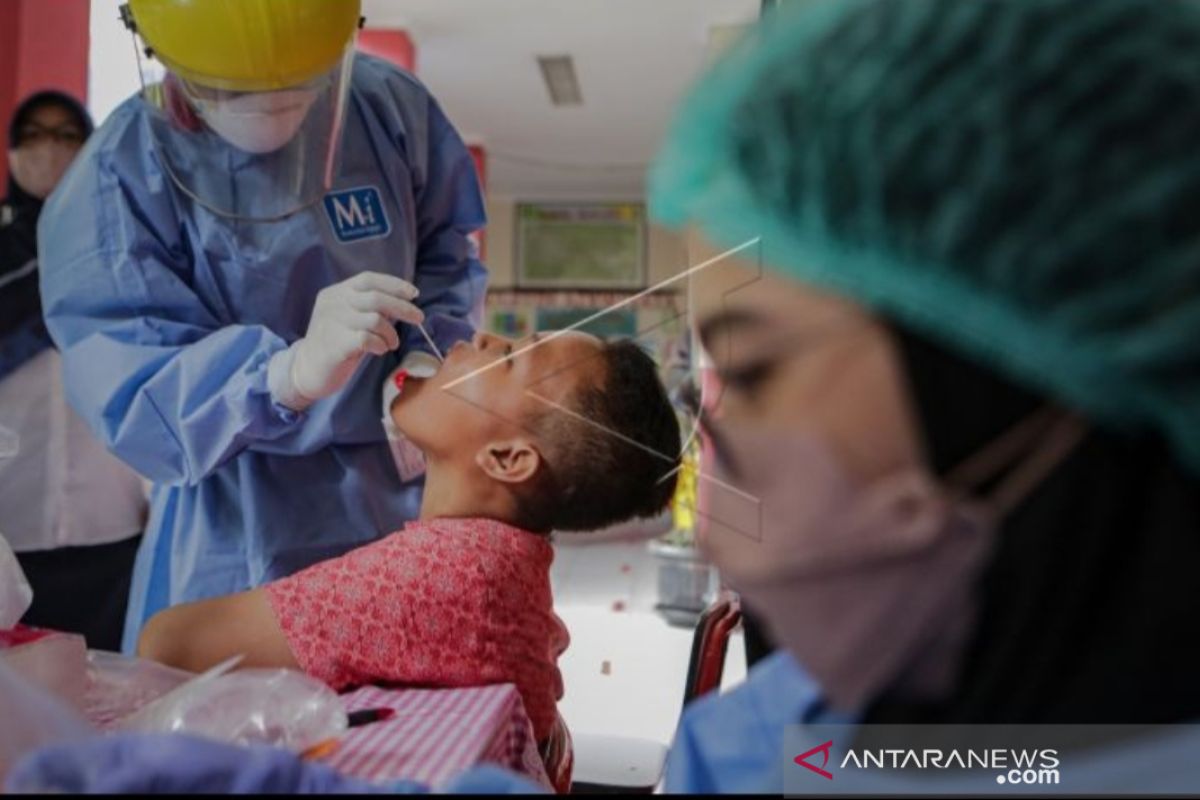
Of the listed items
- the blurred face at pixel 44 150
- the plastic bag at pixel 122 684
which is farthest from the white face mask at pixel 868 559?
the blurred face at pixel 44 150

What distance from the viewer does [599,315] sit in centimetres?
99

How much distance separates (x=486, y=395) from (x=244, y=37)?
0.44m

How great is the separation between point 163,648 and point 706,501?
2.20ft

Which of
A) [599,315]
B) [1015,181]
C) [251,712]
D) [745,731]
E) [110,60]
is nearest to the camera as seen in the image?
[1015,181]

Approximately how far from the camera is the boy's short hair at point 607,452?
3.25 feet

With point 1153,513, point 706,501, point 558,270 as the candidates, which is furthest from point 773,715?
point 558,270

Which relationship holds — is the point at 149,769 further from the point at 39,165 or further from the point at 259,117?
the point at 39,165

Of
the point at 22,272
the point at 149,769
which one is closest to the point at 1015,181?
the point at 149,769

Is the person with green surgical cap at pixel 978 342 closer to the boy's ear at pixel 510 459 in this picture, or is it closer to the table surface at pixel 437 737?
the table surface at pixel 437 737

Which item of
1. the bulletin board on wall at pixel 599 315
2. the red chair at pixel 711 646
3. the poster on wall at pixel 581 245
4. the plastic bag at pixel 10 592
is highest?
the poster on wall at pixel 581 245

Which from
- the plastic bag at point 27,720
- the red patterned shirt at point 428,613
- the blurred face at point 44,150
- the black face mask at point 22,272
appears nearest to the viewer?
the plastic bag at point 27,720

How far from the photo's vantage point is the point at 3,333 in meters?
1.41

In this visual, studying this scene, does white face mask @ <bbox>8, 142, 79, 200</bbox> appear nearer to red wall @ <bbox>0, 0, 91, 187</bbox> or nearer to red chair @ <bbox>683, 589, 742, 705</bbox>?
red wall @ <bbox>0, 0, 91, 187</bbox>

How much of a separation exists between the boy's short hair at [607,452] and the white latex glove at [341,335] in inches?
8.1
